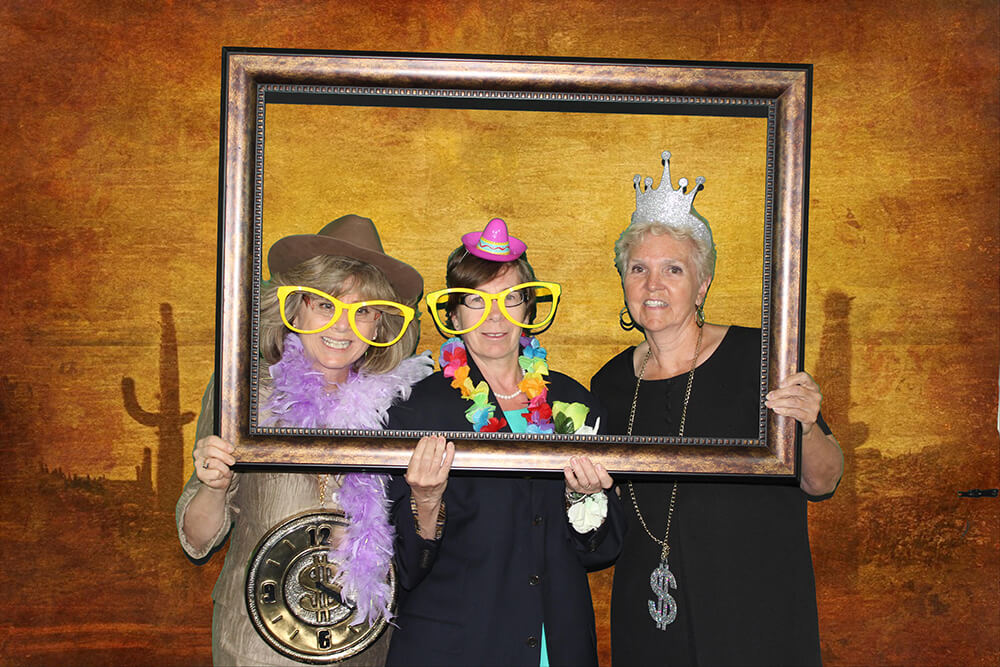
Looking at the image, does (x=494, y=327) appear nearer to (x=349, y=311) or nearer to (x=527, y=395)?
(x=527, y=395)

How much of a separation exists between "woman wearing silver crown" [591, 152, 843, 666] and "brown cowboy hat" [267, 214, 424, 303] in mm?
585

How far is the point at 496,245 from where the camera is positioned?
6.48 ft

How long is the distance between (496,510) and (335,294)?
2.35 feet

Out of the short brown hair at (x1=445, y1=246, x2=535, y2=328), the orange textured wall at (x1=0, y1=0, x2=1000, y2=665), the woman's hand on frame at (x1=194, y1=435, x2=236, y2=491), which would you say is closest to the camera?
the woman's hand on frame at (x1=194, y1=435, x2=236, y2=491)

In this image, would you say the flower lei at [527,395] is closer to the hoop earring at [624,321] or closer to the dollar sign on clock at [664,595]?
the hoop earring at [624,321]

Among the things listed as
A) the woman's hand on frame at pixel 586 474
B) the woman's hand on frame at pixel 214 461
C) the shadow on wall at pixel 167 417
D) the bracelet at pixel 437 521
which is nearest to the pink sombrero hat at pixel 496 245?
the woman's hand on frame at pixel 586 474

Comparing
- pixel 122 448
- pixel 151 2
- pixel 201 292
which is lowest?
pixel 122 448

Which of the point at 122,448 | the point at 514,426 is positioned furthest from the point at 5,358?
the point at 514,426

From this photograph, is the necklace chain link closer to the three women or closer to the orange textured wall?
the three women

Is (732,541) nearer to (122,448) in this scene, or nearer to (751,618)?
(751,618)

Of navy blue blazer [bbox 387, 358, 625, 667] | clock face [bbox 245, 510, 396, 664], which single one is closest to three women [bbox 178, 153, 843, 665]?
navy blue blazer [bbox 387, 358, 625, 667]

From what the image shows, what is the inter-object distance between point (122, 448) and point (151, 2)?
1631 millimetres

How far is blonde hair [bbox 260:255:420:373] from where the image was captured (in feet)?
6.42

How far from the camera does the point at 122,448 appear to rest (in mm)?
2738
